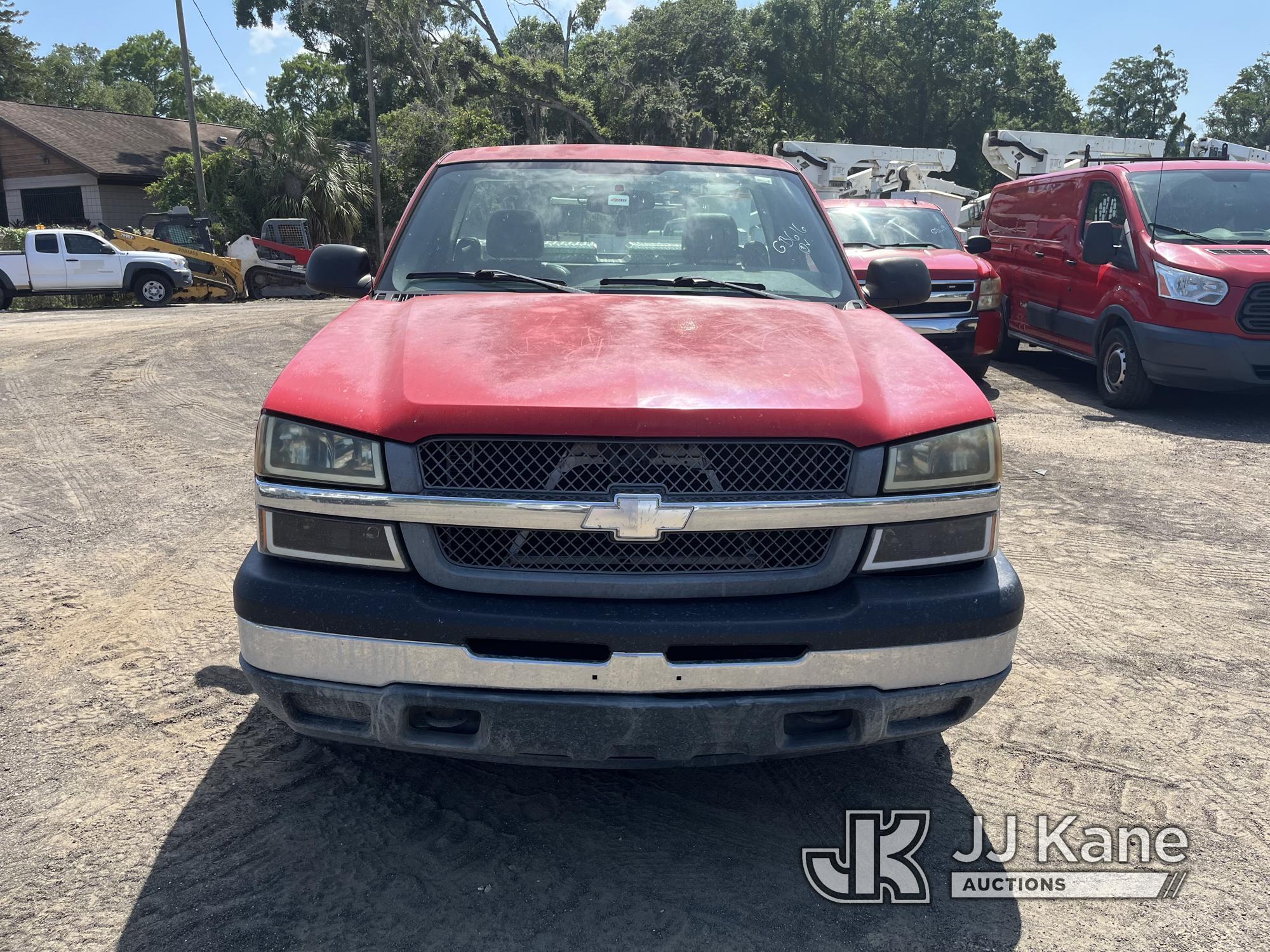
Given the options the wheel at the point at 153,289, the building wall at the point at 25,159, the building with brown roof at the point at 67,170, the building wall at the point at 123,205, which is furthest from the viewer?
the building wall at the point at 123,205

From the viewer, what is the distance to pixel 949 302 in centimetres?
982

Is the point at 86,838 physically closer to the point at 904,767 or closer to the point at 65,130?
the point at 904,767

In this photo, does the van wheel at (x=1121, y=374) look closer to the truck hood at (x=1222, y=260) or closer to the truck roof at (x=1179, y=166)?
the truck hood at (x=1222, y=260)

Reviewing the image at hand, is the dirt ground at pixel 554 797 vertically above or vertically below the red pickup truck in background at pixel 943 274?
below

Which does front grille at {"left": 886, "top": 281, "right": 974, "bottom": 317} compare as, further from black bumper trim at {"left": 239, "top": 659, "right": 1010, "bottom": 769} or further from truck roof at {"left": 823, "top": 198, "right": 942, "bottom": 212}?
black bumper trim at {"left": 239, "top": 659, "right": 1010, "bottom": 769}

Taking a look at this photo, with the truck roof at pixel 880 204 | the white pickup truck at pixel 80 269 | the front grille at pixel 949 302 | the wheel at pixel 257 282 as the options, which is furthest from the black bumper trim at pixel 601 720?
the wheel at pixel 257 282

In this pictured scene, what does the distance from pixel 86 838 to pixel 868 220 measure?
10.1 m

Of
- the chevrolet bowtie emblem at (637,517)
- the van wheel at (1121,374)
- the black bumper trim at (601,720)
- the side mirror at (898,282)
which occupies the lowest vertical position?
the van wheel at (1121,374)

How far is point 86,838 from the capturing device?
282 centimetres

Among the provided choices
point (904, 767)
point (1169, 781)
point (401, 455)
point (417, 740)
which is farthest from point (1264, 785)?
point (401, 455)

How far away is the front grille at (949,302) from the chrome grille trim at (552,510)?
25.0ft

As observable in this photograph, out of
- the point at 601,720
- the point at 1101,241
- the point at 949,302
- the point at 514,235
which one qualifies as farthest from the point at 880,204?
the point at 601,720

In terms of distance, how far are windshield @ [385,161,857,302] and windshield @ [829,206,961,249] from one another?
714 cm

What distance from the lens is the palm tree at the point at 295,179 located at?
29547mm
